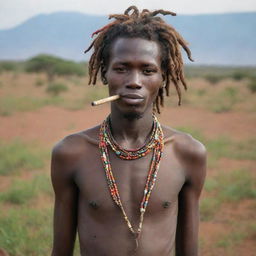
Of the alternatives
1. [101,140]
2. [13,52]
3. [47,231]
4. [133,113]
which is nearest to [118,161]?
[101,140]

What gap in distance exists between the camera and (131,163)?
201 centimetres

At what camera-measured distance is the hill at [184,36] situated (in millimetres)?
137750

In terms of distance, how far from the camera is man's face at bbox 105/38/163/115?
6.04ft

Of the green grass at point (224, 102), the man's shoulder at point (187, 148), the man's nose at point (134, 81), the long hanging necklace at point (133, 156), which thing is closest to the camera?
the man's nose at point (134, 81)

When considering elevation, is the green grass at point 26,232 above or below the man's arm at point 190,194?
below

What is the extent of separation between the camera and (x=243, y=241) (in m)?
5.13

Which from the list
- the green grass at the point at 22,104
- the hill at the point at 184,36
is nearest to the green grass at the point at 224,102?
the green grass at the point at 22,104

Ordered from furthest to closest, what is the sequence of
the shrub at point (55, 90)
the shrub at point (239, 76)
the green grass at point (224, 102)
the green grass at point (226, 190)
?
the shrub at point (239, 76)
the shrub at point (55, 90)
the green grass at point (224, 102)
the green grass at point (226, 190)

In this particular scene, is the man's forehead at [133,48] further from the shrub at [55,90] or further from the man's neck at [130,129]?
the shrub at [55,90]

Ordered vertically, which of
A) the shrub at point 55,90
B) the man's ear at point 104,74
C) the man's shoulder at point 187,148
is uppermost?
the man's ear at point 104,74

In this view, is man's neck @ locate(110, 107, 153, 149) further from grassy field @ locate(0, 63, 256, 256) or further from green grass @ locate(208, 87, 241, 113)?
green grass @ locate(208, 87, 241, 113)

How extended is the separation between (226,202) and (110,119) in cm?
472

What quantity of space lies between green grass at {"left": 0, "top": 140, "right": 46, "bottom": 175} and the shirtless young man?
239 inches

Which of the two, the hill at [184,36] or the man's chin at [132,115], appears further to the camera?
the hill at [184,36]
